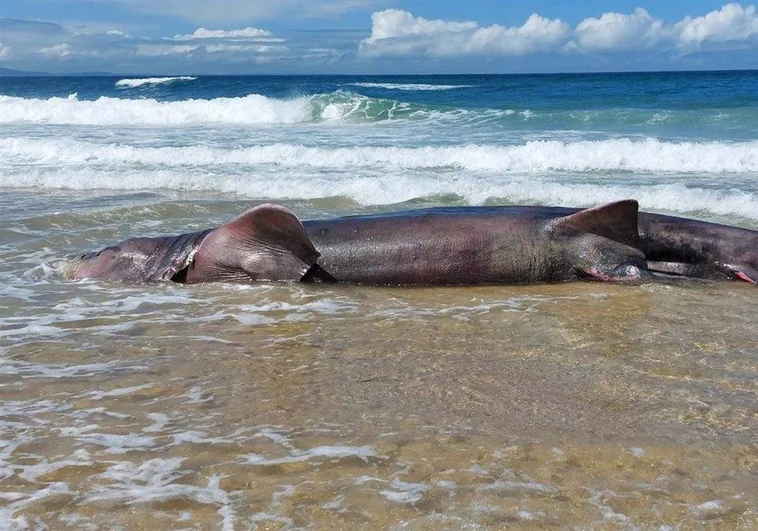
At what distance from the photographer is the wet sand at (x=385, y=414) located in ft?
8.46

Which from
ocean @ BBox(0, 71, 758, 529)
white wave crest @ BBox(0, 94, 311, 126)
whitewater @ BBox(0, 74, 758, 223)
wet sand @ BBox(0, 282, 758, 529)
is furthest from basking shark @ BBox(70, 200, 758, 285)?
white wave crest @ BBox(0, 94, 311, 126)

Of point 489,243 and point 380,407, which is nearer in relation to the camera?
point 380,407

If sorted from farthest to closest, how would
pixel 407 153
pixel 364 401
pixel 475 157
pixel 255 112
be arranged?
pixel 255 112
pixel 407 153
pixel 475 157
pixel 364 401

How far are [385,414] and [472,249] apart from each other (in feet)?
8.54

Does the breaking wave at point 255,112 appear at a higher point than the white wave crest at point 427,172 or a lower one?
higher

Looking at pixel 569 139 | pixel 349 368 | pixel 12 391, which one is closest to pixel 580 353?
pixel 349 368

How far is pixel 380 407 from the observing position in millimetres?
3379

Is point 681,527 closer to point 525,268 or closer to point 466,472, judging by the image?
point 466,472

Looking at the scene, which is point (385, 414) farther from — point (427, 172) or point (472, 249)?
point (427, 172)

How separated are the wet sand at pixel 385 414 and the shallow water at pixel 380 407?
11mm

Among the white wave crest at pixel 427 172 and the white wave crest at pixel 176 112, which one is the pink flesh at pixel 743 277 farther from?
the white wave crest at pixel 176 112

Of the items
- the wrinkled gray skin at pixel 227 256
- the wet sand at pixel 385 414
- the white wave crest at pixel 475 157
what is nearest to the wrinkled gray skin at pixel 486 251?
the wrinkled gray skin at pixel 227 256

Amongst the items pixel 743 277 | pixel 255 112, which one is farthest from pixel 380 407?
pixel 255 112

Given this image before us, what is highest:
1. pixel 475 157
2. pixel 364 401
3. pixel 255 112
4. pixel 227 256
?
pixel 255 112
